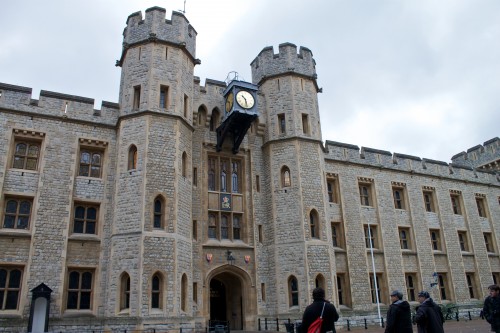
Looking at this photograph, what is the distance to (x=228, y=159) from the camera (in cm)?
2123

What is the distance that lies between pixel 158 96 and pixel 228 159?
4.88 meters

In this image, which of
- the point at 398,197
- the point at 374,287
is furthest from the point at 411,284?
the point at 398,197

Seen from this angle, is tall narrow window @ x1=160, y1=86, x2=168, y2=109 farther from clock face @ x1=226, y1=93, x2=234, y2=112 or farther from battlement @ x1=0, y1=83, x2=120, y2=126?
clock face @ x1=226, y1=93, x2=234, y2=112

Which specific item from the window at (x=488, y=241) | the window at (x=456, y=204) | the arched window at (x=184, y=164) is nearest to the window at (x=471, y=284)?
the window at (x=488, y=241)

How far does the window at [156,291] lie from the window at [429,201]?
733 inches

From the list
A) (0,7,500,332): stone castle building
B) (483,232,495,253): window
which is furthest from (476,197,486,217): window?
(0,7,500,332): stone castle building

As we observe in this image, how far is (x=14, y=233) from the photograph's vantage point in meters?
15.8

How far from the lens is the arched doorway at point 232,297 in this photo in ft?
62.5

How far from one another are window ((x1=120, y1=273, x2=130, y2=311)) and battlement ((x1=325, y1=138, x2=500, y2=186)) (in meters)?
13.0

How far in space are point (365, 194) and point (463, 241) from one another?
28.6 ft

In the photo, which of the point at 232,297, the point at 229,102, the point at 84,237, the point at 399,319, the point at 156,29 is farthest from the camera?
the point at 232,297

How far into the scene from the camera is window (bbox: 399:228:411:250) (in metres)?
25.4

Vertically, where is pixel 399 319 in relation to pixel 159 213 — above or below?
below

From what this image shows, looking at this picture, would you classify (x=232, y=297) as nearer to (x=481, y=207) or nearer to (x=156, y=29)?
(x=156, y=29)
